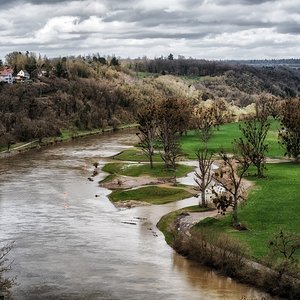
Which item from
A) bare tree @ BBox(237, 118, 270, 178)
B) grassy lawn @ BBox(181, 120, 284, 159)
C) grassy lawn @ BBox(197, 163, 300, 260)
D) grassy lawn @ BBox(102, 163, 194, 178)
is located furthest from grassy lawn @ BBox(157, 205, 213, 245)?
grassy lawn @ BBox(181, 120, 284, 159)

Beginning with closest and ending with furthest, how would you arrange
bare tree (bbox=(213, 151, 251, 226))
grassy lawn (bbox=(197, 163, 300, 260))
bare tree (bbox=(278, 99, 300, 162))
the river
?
the river, grassy lawn (bbox=(197, 163, 300, 260)), bare tree (bbox=(213, 151, 251, 226)), bare tree (bbox=(278, 99, 300, 162))

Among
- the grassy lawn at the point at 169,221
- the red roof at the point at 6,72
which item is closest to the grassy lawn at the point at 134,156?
the grassy lawn at the point at 169,221

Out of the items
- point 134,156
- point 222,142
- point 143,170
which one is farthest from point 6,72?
point 143,170

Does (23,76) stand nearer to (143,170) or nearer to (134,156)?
(134,156)

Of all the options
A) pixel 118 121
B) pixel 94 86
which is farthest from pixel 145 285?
pixel 94 86

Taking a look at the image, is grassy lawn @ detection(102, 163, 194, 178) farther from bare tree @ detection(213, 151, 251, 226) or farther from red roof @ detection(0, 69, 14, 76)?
red roof @ detection(0, 69, 14, 76)

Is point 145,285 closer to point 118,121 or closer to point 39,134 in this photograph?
point 39,134

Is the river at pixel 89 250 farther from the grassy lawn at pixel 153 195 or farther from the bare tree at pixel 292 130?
the bare tree at pixel 292 130
